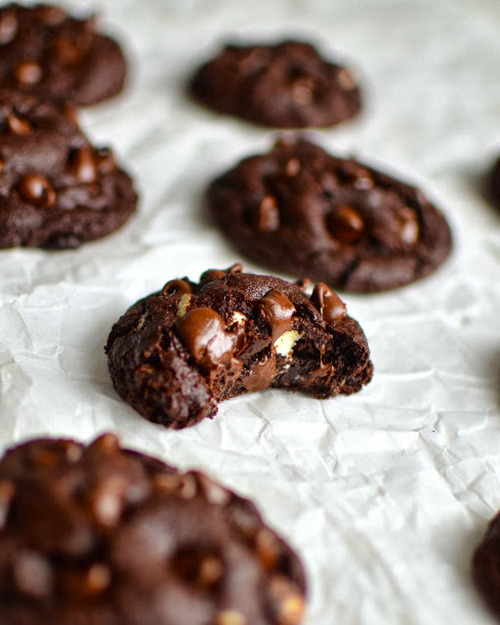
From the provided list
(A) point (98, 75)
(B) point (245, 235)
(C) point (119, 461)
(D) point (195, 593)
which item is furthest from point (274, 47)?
(D) point (195, 593)

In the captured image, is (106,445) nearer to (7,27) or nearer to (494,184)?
(7,27)

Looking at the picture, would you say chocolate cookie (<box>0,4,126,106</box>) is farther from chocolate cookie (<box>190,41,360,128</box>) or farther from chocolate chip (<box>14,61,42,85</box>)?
chocolate cookie (<box>190,41,360,128</box>)

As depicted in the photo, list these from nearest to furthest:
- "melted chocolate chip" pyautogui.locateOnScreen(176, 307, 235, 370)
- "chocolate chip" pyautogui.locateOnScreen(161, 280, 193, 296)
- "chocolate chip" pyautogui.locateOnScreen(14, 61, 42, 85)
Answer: "melted chocolate chip" pyautogui.locateOnScreen(176, 307, 235, 370)
"chocolate chip" pyautogui.locateOnScreen(161, 280, 193, 296)
"chocolate chip" pyautogui.locateOnScreen(14, 61, 42, 85)

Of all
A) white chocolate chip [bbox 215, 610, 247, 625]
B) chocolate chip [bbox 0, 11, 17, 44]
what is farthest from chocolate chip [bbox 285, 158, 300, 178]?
white chocolate chip [bbox 215, 610, 247, 625]

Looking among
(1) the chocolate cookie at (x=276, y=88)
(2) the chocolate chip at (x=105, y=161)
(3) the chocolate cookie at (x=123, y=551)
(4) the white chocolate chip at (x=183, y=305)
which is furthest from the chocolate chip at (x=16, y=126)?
(3) the chocolate cookie at (x=123, y=551)

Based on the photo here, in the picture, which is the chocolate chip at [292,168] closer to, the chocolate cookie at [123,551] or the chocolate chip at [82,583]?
the chocolate cookie at [123,551]

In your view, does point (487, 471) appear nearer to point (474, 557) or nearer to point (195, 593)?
point (474, 557)

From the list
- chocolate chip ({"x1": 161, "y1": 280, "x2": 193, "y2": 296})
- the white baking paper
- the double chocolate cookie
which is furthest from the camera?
chocolate chip ({"x1": 161, "y1": 280, "x2": 193, "y2": 296})
